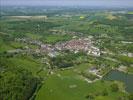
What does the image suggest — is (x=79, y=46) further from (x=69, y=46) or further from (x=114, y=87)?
(x=114, y=87)

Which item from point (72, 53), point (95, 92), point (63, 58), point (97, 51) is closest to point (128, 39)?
point (97, 51)

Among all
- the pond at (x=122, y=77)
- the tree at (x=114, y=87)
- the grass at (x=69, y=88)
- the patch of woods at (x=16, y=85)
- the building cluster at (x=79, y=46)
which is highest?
the patch of woods at (x=16, y=85)

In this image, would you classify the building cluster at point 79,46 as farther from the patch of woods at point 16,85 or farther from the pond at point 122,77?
the patch of woods at point 16,85

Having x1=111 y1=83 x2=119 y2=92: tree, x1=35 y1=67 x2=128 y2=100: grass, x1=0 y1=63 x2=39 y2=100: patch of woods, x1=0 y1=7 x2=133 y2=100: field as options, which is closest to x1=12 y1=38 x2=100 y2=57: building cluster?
x1=0 y1=7 x2=133 y2=100: field

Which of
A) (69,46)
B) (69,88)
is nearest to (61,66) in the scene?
(69,88)

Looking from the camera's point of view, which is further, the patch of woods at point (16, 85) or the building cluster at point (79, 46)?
the building cluster at point (79, 46)

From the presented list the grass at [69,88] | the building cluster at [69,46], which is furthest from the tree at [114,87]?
the building cluster at [69,46]

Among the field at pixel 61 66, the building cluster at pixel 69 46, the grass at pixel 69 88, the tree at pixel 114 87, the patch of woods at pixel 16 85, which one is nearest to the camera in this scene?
the patch of woods at pixel 16 85
